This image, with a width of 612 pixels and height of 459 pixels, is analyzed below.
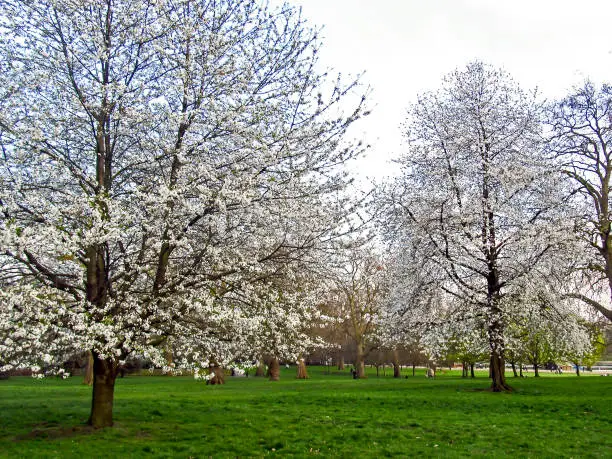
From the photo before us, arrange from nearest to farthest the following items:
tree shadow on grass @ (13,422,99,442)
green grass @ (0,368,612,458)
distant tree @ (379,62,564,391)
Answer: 1. green grass @ (0,368,612,458)
2. tree shadow on grass @ (13,422,99,442)
3. distant tree @ (379,62,564,391)

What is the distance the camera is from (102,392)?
38.3 ft

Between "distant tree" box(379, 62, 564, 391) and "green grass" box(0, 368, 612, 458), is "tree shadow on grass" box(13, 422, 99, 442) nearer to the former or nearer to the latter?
"green grass" box(0, 368, 612, 458)

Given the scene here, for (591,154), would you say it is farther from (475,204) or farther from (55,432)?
(55,432)

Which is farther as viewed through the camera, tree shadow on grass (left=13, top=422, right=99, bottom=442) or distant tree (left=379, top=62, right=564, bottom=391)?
distant tree (left=379, top=62, right=564, bottom=391)

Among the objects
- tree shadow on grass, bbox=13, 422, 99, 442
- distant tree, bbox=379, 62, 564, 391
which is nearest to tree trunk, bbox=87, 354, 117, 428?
tree shadow on grass, bbox=13, 422, 99, 442

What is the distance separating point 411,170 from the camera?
22.4 meters

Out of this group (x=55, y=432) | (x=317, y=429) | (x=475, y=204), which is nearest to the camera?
(x=55, y=432)

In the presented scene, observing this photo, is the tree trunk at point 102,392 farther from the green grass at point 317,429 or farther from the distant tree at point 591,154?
the distant tree at point 591,154

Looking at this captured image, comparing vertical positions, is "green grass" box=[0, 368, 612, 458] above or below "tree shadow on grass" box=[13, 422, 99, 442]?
below

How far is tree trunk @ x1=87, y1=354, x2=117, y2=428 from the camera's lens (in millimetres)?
11516

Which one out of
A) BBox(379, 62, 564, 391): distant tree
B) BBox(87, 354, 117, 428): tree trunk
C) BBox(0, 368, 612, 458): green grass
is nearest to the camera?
BBox(0, 368, 612, 458): green grass

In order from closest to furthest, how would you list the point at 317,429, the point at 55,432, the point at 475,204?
the point at 55,432 → the point at 317,429 → the point at 475,204

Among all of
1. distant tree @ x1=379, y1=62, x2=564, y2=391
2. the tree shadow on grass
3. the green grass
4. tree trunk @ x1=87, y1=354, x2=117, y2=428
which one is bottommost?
the green grass

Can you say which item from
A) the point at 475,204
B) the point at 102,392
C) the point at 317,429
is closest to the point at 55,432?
the point at 102,392
